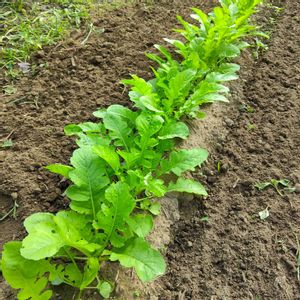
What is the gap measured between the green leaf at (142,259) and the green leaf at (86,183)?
0.25 metres

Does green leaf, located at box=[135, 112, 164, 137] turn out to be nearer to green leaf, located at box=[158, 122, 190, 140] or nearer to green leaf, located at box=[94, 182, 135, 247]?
green leaf, located at box=[158, 122, 190, 140]

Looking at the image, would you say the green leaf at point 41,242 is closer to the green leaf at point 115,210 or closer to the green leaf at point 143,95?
the green leaf at point 115,210

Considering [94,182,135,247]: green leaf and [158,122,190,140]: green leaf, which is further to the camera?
[158,122,190,140]: green leaf

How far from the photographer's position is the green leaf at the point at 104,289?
175 centimetres

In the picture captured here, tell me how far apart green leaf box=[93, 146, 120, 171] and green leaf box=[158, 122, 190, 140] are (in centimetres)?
33

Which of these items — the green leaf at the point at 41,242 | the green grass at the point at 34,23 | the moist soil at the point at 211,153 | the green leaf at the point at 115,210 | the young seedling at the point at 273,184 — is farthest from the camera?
the green grass at the point at 34,23

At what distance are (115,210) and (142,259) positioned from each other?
0.24m

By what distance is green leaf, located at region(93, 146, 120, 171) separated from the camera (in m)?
1.93

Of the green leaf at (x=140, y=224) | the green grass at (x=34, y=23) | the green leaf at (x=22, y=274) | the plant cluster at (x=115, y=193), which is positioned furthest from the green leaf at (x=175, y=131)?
the green grass at (x=34, y=23)

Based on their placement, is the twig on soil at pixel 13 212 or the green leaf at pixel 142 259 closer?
the green leaf at pixel 142 259

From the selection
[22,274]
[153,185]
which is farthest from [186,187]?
[22,274]

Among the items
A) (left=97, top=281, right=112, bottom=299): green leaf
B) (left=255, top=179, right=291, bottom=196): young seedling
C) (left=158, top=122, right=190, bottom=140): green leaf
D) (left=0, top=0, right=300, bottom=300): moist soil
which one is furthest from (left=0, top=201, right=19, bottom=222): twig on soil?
(left=255, top=179, right=291, bottom=196): young seedling

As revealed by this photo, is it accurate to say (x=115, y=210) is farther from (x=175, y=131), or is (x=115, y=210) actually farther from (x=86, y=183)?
(x=175, y=131)

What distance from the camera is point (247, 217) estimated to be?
2.30m
